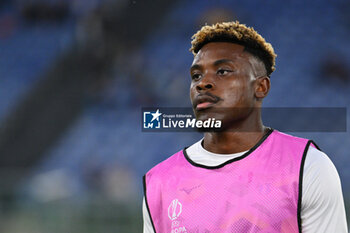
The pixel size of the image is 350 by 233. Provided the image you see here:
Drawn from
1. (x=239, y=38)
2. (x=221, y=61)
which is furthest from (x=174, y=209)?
(x=239, y=38)

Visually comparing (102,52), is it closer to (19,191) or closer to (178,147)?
(178,147)

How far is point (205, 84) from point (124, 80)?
159 inches


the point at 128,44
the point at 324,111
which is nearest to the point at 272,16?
the point at 324,111

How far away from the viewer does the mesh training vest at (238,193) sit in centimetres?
170

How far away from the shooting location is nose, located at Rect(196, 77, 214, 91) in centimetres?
185

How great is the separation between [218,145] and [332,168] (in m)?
0.46

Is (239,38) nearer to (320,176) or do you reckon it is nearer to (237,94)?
(237,94)

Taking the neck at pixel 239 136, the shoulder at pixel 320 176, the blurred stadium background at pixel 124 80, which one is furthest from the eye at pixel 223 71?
the blurred stadium background at pixel 124 80

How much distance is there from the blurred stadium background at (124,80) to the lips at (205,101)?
3.55 m

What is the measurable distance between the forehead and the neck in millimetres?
261

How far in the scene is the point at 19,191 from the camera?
4.88 m
